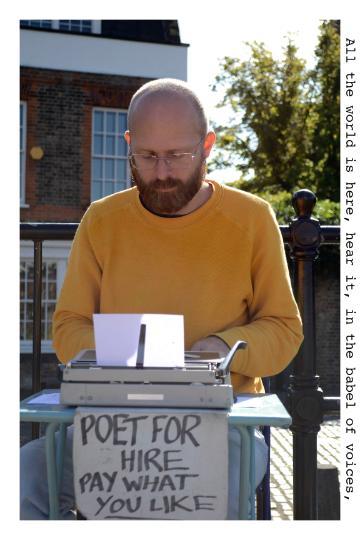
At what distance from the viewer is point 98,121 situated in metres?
16.1

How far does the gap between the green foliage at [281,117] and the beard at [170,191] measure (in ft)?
68.6

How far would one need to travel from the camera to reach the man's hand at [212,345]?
7.07 ft

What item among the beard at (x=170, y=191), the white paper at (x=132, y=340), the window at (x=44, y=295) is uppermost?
the beard at (x=170, y=191)

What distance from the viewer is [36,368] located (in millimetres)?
3025

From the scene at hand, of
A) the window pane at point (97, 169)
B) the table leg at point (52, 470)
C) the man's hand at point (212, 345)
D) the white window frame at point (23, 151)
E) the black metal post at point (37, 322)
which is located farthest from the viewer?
the window pane at point (97, 169)

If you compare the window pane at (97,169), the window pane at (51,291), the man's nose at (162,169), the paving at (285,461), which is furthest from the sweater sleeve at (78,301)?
the window pane at (97,169)

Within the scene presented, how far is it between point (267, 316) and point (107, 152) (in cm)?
1435

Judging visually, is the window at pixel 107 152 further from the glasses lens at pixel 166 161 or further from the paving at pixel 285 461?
the glasses lens at pixel 166 161

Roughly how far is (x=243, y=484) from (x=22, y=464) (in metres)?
0.62

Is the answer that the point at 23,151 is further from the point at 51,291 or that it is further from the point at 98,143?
the point at 51,291

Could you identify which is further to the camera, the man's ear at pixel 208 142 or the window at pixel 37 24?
the window at pixel 37 24

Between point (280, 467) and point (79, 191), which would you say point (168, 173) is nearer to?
point (280, 467)
